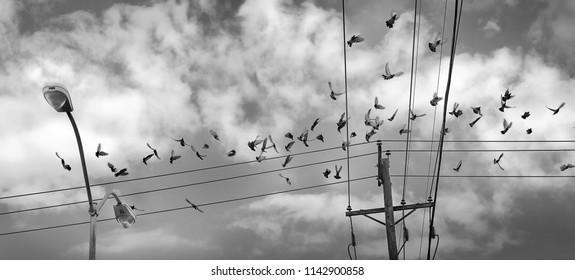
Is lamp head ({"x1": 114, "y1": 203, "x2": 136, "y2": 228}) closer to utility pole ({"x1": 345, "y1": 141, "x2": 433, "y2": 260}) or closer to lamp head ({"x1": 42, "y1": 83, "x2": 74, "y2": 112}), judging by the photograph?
lamp head ({"x1": 42, "y1": 83, "x2": 74, "y2": 112})

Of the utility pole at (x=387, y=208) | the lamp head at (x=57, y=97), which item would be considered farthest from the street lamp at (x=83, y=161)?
the utility pole at (x=387, y=208)

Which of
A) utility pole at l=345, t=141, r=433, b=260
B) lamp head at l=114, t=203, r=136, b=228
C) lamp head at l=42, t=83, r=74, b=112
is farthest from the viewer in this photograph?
utility pole at l=345, t=141, r=433, b=260

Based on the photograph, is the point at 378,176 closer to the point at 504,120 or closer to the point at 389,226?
the point at 389,226

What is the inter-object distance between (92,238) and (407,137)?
894 cm

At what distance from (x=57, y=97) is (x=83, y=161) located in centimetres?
175

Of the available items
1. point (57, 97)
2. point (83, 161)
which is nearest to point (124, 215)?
point (83, 161)

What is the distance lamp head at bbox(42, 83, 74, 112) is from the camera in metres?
10.9

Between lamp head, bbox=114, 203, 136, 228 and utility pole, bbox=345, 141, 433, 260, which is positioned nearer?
lamp head, bbox=114, 203, 136, 228

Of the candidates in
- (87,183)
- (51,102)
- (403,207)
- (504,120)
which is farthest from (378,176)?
(51,102)

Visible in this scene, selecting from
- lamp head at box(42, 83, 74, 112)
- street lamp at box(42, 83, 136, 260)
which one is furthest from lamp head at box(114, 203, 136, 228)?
lamp head at box(42, 83, 74, 112)

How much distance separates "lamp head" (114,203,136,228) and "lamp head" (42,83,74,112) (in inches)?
110

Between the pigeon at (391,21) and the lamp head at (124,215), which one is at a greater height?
the pigeon at (391,21)

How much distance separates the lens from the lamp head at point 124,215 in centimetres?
1317

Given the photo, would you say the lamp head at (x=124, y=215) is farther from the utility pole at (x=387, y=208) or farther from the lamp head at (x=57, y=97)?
the utility pole at (x=387, y=208)
